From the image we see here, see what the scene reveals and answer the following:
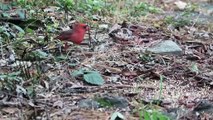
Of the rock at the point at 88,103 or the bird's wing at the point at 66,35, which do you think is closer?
the rock at the point at 88,103

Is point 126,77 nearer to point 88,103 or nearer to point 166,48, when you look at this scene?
point 88,103

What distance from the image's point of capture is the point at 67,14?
190 inches

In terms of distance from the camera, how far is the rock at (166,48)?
12.9 ft

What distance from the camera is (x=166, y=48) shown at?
3990mm

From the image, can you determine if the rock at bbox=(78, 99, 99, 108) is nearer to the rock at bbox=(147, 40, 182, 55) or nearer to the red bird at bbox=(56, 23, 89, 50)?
the red bird at bbox=(56, 23, 89, 50)

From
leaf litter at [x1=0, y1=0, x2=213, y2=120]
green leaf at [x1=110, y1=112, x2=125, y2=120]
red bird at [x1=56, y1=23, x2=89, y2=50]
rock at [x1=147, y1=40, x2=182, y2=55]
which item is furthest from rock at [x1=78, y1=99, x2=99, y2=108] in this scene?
rock at [x1=147, y1=40, x2=182, y2=55]

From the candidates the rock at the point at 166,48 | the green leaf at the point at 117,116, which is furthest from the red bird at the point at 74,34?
the green leaf at the point at 117,116

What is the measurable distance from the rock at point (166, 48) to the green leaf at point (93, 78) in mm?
825

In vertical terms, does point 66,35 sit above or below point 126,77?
above

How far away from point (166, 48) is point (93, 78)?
1.01 metres

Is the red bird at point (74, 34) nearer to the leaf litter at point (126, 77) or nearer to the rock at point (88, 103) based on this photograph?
the leaf litter at point (126, 77)

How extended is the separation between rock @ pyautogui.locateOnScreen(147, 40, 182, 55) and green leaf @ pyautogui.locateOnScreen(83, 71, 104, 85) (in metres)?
0.83

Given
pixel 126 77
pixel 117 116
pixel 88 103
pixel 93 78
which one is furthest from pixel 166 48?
pixel 117 116

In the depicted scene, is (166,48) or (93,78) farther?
(166,48)
